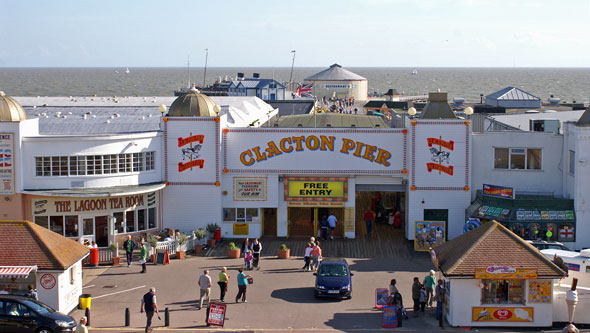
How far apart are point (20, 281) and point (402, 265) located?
14.9 meters

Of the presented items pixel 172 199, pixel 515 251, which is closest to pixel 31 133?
pixel 172 199

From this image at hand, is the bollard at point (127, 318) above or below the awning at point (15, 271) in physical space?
below

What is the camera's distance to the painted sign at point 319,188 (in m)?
35.1

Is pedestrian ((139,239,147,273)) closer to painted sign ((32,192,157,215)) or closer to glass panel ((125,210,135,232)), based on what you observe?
painted sign ((32,192,157,215))

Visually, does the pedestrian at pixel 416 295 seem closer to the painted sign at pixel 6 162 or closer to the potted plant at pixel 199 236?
the potted plant at pixel 199 236

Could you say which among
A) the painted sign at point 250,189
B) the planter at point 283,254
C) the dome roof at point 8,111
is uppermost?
the dome roof at point 8,111

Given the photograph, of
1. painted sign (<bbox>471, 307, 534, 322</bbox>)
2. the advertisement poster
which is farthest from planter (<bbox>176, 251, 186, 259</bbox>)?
painted sign (<bbox>471, 307, 534, 322</bbox>)

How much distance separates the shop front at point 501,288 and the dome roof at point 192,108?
631 inches

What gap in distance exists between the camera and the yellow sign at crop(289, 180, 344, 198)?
1384 inches

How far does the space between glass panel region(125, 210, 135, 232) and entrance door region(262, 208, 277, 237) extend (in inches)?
248

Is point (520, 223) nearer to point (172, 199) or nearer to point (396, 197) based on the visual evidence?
point (396, 197)

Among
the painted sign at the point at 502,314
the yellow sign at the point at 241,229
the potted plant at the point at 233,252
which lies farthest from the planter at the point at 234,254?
the painted sign at the point at 502,314

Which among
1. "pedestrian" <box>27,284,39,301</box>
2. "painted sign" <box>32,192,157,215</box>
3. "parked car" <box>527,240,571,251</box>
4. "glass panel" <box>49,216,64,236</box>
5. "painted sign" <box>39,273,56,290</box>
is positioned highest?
"painted sign" <box>32,192,157,215</box>

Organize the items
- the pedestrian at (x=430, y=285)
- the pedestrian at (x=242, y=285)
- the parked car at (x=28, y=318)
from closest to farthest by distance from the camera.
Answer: the parked car at (x=28, y=318)
the pedestrian at (x=430, y=285)
the pedestrian at (x=242, y=285)
